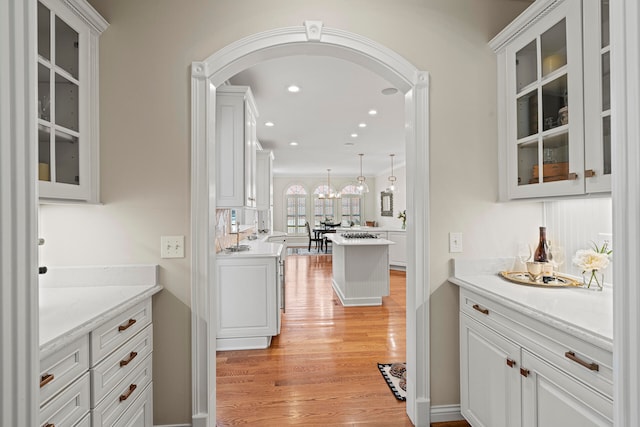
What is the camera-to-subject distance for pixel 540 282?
174cm

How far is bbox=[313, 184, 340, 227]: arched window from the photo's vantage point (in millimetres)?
12672

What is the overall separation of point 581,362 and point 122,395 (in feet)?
6.20

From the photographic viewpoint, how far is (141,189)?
1.85m

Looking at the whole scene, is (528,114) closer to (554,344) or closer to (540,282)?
(540,282)

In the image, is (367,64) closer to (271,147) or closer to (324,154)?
(271,147)

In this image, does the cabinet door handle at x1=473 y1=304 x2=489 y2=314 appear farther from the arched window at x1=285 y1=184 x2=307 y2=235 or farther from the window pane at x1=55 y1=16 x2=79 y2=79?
the arched window at x1=285 y1=184 x2=307 y2=235

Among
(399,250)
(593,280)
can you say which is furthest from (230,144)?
(399,250)

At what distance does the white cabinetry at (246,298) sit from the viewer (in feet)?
9.84

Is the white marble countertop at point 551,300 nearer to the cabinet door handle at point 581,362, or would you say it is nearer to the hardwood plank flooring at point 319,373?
the cabinet door handle at point 581,362

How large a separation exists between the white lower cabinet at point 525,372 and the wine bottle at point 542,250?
458 mm

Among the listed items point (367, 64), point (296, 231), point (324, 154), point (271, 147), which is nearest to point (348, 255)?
point (367, 64)

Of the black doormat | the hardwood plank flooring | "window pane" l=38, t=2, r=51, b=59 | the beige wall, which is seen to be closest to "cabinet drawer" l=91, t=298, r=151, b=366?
the beige wall

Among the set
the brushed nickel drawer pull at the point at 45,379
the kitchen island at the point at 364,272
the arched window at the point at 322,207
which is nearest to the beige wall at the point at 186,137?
the brushed nickel drawer pull at the point at 45,379

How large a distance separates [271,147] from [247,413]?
5.60 meters
